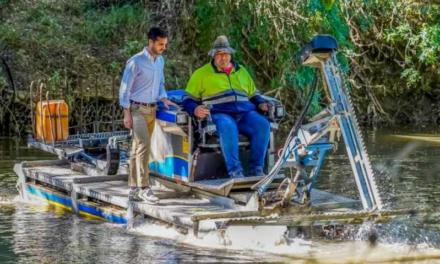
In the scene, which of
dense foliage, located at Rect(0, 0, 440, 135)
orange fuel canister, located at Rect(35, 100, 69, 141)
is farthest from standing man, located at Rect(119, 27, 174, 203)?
dense foliage, located at Rect(0, 0, 440, 135)

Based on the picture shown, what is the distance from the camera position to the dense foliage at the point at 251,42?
747 inches

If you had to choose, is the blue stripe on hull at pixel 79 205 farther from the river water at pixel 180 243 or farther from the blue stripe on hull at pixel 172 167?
the blue stripe on hull at pixel 172 167

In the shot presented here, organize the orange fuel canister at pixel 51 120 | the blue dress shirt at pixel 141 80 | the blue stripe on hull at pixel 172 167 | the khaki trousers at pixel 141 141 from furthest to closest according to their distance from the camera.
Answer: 1. the orange fuel canister at pixel 51 120
2. the blue stripe on hull at pixel 172 167
3. the khaki trousers at pixel 141 141
4. the blue dress shirt at pixel 141 80

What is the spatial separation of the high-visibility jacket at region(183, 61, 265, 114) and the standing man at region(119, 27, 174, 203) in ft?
1.19

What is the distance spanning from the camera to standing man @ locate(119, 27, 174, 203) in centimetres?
969

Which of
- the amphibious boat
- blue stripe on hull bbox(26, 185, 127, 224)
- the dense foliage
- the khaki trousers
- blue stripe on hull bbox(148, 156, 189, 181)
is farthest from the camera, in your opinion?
the dense foliage

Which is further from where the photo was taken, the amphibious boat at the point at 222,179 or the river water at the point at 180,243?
the river water at the point at 180,243

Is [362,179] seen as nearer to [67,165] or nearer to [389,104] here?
[67,165]

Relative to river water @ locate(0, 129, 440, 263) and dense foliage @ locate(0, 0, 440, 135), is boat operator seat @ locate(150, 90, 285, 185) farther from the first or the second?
dense foliage @ locate(0, 0, 440, 135)

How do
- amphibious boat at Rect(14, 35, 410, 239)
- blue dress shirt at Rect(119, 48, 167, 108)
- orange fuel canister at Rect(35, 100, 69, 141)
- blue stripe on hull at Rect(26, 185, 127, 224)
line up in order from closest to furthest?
amphibious boat at Rect(14, 35, 410, 239)
blue dress shirt at Rect(119, 48, 167, 108)
blue stripe on hull at Rect(26, 185, 127, 224)
orange fuel canister at Rect(35, 100, 69, 141)

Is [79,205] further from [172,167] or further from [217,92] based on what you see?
[217,92]

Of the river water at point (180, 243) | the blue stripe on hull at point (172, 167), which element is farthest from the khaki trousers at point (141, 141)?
the river water at point (180, 243)

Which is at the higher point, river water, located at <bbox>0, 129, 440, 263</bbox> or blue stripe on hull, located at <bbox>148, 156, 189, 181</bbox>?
blue stripe on hull, located at <bbox>148, 156, 189, 181</bbox>

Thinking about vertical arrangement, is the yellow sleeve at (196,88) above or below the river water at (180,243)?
above
